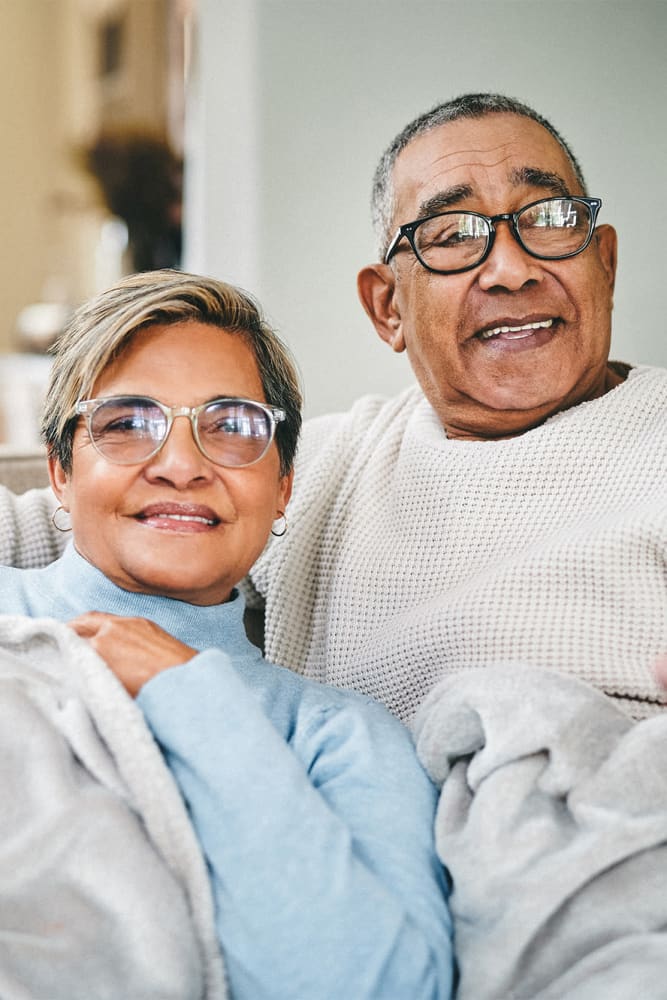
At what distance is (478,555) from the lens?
4.59 ft

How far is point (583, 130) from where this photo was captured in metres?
2.27

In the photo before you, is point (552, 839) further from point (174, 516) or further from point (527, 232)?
point (527, 232)

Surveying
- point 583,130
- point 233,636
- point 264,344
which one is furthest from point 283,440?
point 583,130

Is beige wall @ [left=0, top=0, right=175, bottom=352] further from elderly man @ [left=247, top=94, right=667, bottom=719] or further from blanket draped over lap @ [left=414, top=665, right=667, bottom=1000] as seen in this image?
blanket draped over lap @ [left=414, top=665, right=667, bottom=1000]

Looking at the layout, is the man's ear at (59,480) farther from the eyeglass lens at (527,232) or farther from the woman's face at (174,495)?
the eyeglass lens at (527,232)

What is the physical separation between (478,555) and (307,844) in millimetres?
589

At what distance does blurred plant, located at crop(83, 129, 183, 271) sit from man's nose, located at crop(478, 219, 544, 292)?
4.61 meters

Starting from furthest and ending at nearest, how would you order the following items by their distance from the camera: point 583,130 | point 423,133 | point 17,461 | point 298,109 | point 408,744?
point 298,109
point 583,130
point 17,461
point 423,133
point 408,744

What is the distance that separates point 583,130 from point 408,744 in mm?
1637

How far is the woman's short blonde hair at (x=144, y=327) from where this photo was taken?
123 cm

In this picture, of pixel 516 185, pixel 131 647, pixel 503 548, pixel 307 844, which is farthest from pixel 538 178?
pixel 307 844

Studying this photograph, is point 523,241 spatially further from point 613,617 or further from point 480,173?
point 613,617

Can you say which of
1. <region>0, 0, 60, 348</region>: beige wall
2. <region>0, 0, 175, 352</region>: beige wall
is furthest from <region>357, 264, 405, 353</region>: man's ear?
<region>0, 0, 60, 348</region>: beige wall

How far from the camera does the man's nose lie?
148 cm
